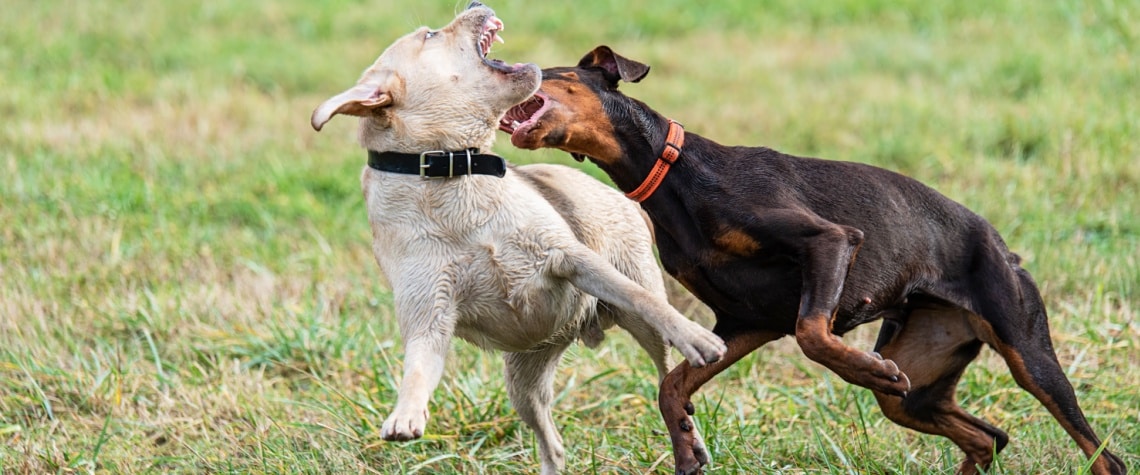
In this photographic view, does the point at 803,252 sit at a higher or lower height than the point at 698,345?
higher

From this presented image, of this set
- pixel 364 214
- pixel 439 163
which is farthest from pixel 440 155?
pixel 364 214

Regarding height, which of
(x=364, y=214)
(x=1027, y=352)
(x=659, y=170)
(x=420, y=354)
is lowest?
(x=364, y=214)

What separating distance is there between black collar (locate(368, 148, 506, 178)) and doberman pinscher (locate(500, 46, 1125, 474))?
174 millimetres

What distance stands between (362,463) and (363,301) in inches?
77.9

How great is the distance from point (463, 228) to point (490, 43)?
2.50ft

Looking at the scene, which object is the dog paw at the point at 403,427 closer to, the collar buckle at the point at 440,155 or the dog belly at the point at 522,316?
the dog belly at the point at 522,316

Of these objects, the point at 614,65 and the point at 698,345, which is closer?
the point at 698,345

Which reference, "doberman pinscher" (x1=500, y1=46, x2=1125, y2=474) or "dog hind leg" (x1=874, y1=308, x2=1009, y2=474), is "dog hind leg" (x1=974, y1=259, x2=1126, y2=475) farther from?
"dog hind leg" (x1=874, y1=308, x2=1009, y2=474)

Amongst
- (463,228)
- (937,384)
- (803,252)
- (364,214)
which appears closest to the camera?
(803,252)

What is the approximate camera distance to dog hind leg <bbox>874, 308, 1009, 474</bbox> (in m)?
4.86

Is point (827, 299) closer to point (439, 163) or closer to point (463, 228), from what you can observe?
point (463, 228)

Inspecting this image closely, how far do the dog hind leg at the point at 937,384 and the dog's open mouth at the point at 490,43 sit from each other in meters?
1.68

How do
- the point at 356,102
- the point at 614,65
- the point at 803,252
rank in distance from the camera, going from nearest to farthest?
the point at 803,252
the point at 356,102
the point at 614,65

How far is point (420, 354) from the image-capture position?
14.0 ft
